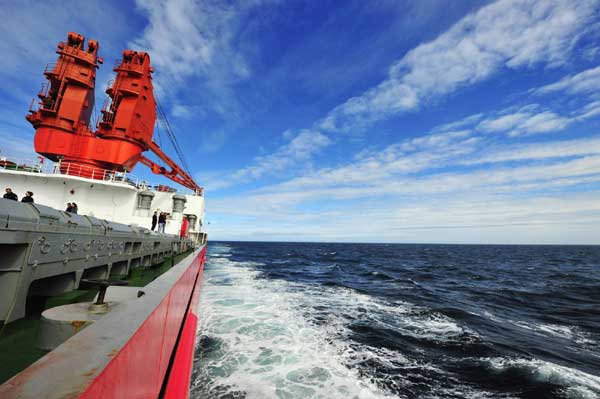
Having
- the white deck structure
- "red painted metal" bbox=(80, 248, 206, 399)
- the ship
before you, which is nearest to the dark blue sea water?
the ship

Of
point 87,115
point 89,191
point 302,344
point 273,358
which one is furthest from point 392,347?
point 87,115

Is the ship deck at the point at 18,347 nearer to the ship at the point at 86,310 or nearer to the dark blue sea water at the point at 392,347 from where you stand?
the ship at the point at 86,310

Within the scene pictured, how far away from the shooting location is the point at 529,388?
6375 millimetres

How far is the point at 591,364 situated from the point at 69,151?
27.2 m

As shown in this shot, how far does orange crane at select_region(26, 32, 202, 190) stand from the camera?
59.3 feet

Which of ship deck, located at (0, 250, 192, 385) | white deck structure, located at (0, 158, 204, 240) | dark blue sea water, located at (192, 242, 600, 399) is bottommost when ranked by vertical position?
dark blue sea water, located at (192, 242, 600, 399)

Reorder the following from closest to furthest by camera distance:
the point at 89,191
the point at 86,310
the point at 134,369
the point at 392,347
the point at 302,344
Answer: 1. the point at 134,369
2. the point at 86,310
3. the point at 302,344
4. the point at 392,347
5. the point at 89,191

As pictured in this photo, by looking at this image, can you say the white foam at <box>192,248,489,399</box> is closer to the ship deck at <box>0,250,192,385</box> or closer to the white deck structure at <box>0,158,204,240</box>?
the ship deck at <box>0,250,192,385</box>

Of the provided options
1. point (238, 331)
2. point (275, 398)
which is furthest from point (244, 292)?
point (275, 398)

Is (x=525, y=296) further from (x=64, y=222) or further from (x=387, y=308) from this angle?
(x=64, y=222)

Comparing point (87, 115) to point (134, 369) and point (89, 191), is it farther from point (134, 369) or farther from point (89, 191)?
point (134, 369)

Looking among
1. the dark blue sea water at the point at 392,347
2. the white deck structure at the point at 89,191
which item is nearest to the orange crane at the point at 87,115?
the white deck structure at the point at 89,191

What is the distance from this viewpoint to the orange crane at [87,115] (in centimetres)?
1806

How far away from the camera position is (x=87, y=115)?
1986 centimetres
